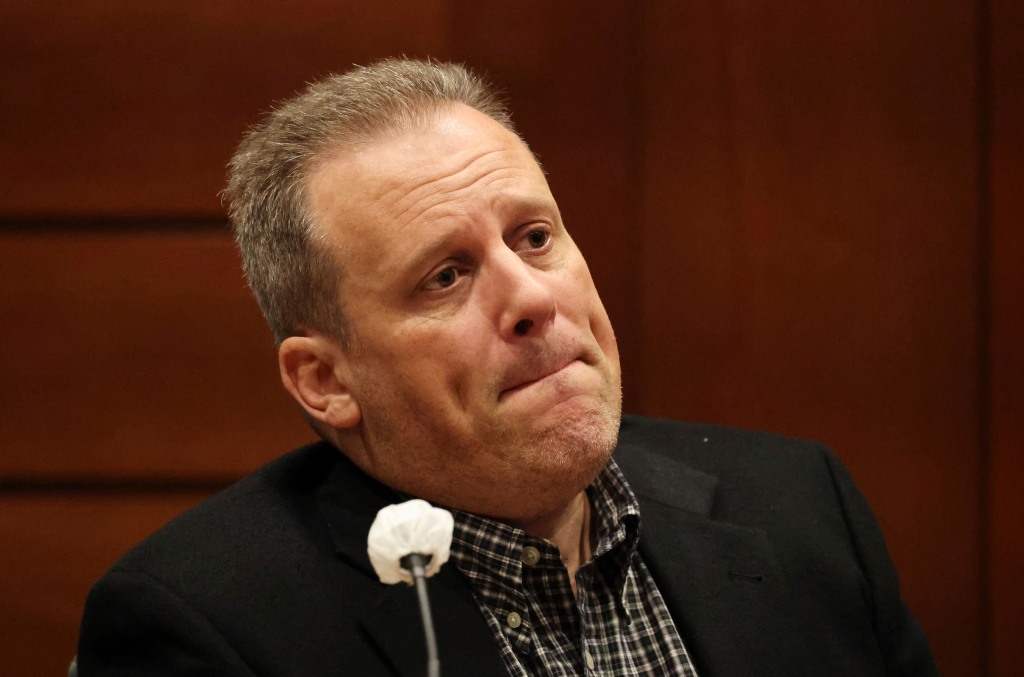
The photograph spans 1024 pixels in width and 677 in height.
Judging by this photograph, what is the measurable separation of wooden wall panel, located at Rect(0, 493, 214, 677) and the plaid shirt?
84 cm

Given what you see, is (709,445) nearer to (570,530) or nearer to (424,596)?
(570,530)

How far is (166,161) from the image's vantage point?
1.95 m

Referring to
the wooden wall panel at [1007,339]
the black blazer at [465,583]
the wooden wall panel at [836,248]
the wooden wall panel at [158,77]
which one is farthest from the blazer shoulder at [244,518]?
the wooden wall panel at [1007,339]

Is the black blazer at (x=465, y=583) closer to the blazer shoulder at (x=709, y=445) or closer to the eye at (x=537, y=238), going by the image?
the blazer shoulder at (x=709, y=445)

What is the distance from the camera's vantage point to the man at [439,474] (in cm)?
132

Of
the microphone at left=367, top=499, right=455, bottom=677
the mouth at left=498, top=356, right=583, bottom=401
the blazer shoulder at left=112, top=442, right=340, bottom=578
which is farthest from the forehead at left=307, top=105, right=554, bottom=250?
the microphone at left=367, top=499, right=455, bottom=677

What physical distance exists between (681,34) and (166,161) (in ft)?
3.32

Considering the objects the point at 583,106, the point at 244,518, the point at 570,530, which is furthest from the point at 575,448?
the point at 583,106

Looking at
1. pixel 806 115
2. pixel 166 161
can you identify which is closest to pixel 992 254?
pixel 806 115

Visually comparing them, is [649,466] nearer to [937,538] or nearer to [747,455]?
[747,455]

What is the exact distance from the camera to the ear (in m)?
1.43

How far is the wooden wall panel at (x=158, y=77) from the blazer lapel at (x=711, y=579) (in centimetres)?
93

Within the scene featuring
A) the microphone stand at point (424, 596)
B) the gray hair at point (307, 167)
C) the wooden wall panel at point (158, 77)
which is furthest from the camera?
the wooden wall panel at point (158, 77)

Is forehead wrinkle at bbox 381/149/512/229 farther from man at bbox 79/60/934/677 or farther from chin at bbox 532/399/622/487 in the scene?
chin at bbox 532/399/622/487
